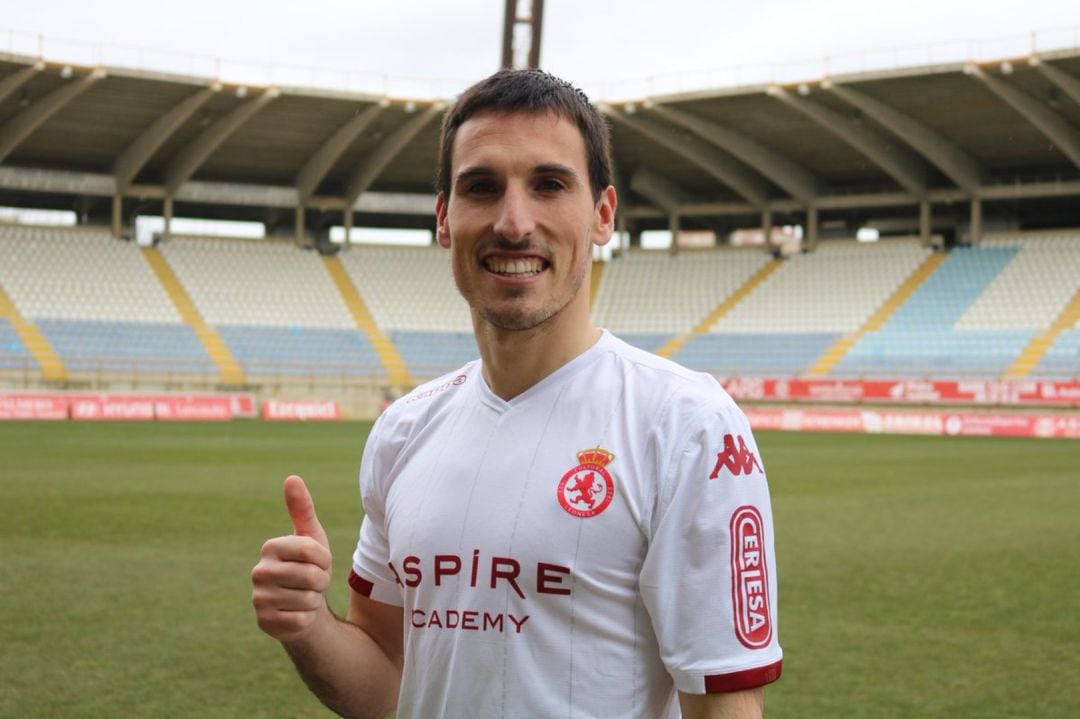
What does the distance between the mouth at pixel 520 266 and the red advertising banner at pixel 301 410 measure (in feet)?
115

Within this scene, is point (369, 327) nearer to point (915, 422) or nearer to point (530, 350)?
point (915, 422)

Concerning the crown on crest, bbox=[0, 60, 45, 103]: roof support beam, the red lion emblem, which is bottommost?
the red lion emblem

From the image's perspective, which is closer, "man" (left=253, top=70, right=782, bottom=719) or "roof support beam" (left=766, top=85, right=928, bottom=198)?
"man" (left=253, top=70, right=782, bottom=719)

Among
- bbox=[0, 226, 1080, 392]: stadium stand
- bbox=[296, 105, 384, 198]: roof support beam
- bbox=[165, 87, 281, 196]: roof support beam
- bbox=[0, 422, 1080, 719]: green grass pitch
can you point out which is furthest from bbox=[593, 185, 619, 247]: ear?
bbox=[296, 105, 384, 198]: roof support beam

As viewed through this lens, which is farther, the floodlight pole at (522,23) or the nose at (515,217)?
the floodlight pole at (522,23)

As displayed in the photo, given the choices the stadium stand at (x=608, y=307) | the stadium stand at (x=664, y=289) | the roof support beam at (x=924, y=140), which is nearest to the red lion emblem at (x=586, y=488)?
the roof support beam at (x=924, y=140)

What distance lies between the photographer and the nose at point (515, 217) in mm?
2107

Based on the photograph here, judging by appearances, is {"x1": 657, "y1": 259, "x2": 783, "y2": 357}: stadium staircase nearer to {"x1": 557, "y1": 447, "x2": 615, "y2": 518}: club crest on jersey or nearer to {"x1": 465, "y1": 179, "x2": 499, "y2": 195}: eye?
{"x1": 465, "y1": 179, "x2": 499, "y2": 195}: eye

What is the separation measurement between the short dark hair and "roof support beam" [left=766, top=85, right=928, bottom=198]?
36.1 metres

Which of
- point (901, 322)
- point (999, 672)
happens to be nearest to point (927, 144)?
point (901, 322)

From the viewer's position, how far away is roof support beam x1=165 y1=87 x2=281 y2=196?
38219 mm

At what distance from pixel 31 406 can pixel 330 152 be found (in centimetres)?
1541

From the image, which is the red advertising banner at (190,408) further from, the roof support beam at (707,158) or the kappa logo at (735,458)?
the kappa logo at (735,458)

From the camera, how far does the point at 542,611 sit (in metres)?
2.04
